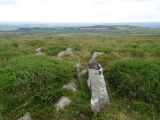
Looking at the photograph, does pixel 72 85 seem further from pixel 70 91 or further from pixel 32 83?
pixel 32 83

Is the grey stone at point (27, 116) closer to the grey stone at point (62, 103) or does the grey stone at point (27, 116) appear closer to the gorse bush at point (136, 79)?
the grey stone at point (62, 103)

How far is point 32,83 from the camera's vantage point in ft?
21.1

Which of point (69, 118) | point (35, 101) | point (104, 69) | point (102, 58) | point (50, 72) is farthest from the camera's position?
point (102, 58)

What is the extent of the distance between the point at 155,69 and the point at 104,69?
7.49 feet

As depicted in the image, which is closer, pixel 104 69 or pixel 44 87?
pixel 44 87

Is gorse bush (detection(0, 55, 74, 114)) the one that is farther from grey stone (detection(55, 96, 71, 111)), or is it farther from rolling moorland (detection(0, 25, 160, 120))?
grey stone (detection(55, 96, 71, 111))

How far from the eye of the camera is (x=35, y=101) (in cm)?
603

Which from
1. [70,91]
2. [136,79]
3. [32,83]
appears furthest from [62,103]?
[136,79]

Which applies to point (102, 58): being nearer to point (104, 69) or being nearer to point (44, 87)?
point (104, 69)

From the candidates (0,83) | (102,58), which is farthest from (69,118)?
(102,58)

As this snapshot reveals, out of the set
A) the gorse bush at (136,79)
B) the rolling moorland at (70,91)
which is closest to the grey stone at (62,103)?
the rolling moorland at (70,91)

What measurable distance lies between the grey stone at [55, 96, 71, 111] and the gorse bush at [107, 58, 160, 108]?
1.98 meters

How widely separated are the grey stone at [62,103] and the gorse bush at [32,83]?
0.26 m

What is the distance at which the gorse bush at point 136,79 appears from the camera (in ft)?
20.0
